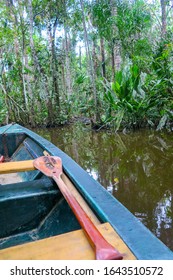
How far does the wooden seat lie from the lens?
2.55ft

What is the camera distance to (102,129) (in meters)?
6.71

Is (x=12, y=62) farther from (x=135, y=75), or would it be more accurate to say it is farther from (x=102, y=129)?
(x=135, y=75)

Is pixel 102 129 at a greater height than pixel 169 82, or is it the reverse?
pixel 169 82

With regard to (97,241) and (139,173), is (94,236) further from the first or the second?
(139,173)

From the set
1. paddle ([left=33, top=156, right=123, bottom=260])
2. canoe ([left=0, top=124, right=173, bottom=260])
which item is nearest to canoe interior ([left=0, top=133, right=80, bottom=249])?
canoe ([left=0, top=124, right=173, bottom=260])

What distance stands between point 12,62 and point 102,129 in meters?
4.28

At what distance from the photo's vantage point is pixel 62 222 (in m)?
1.31

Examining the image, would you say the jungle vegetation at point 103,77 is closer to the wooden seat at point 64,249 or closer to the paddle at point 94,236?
the paddle at point 94,236

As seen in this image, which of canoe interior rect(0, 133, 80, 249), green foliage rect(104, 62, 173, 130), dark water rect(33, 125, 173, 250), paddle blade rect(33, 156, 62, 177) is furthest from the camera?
green foliage rect(104, 62, 173, 130)

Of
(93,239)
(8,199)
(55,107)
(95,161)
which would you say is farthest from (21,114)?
(93,239)

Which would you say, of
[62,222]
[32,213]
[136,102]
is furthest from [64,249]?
[136,102]

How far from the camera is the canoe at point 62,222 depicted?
790mm

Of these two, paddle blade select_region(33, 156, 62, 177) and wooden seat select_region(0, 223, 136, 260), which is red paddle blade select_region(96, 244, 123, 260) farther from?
paddle blade select_region(33, 156, 62, 177)

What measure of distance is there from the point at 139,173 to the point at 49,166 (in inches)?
61.0
